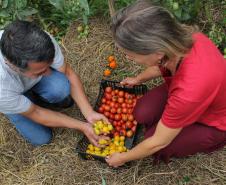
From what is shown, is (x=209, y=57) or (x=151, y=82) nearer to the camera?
(x=209, y=57)

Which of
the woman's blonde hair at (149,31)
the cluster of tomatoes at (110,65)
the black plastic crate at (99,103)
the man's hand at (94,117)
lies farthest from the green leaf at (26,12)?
the woman's blonde hair at (149,31)

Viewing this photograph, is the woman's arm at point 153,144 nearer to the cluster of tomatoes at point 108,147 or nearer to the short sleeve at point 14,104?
the cluster of tomatoes at point 108,147

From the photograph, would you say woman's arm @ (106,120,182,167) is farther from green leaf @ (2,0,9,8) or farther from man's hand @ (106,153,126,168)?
green leaf @ (2,0,9,8)

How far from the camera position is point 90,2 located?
380cm

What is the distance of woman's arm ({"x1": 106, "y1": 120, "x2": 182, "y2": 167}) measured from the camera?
88.0 inches

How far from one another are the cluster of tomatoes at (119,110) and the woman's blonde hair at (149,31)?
1.08 metres

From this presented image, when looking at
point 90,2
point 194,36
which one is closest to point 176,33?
point 194,36

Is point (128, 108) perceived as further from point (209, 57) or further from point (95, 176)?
point (209, 57)

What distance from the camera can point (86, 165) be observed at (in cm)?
303

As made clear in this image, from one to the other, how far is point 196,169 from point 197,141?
327 mm

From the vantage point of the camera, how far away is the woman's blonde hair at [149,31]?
6.51 feet

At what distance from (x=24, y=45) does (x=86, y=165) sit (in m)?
1.18

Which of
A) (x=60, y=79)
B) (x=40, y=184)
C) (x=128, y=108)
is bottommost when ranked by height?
(x=40, y=184)

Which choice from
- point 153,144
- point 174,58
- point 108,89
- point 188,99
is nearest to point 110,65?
point 108,89
